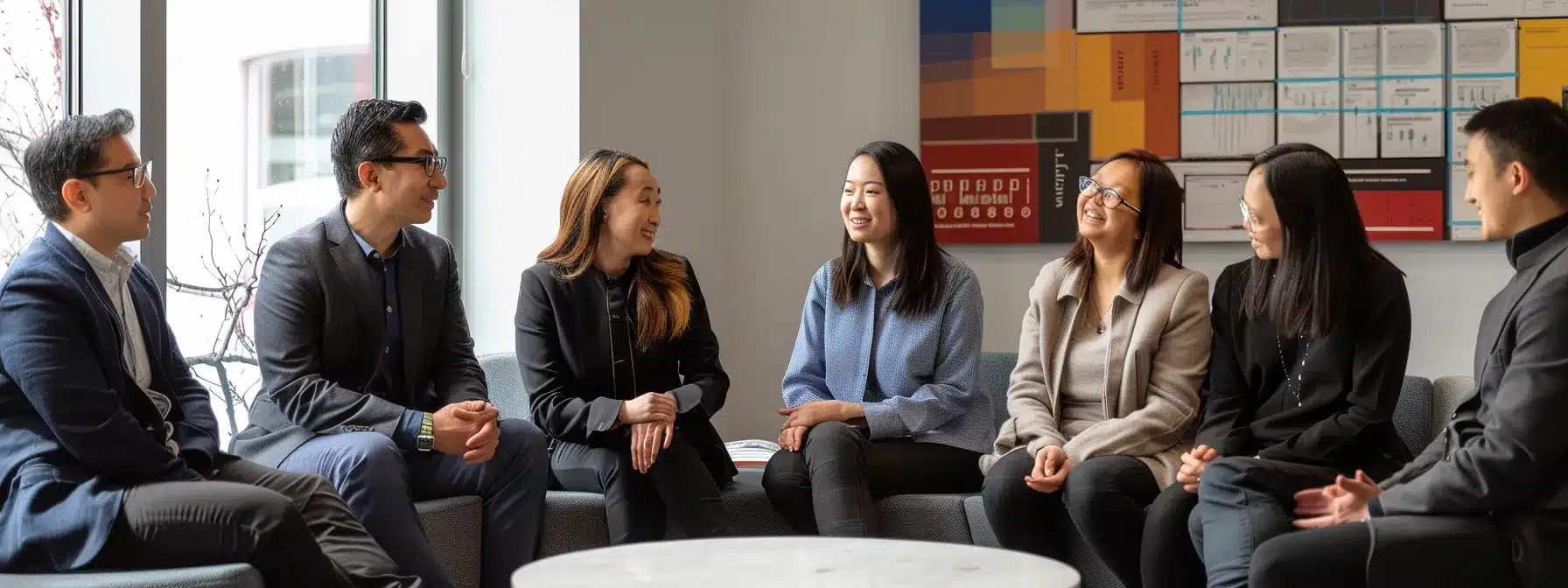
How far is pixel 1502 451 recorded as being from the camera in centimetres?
217

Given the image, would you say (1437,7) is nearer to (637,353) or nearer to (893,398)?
(893,398)

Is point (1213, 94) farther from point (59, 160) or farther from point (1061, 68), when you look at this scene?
point (59, 160)

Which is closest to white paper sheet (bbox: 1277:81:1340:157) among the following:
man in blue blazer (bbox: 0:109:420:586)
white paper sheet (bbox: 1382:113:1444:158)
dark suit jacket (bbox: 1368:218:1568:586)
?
white paper sheet (bbox: 1382:113:1444:158)

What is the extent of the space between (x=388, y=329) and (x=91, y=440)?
875 mm

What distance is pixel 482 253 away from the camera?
4.40 meters

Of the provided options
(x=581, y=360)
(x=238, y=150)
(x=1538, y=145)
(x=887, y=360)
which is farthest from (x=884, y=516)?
(x=238, y=150)

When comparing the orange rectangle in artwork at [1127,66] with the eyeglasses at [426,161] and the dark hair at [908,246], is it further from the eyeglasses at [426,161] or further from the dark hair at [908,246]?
the eyeglasses at [426,161]

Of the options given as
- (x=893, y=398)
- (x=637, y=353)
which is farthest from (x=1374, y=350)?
(x=637, y=353)

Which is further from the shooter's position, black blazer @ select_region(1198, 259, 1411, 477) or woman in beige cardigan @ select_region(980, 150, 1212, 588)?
woman in beige cardigan @ select_region(980, 150, 1212, 588)

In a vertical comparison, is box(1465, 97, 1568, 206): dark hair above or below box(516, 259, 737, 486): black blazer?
above

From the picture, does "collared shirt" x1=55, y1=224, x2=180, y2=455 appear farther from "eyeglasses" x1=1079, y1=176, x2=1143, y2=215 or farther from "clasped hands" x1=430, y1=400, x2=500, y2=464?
"eyeglasses" x1=1079, y1=176, x2=1143, y2=215

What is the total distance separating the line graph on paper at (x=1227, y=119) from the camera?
4.48 m

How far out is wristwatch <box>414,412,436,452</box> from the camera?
298cm

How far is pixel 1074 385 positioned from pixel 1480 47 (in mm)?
2042
